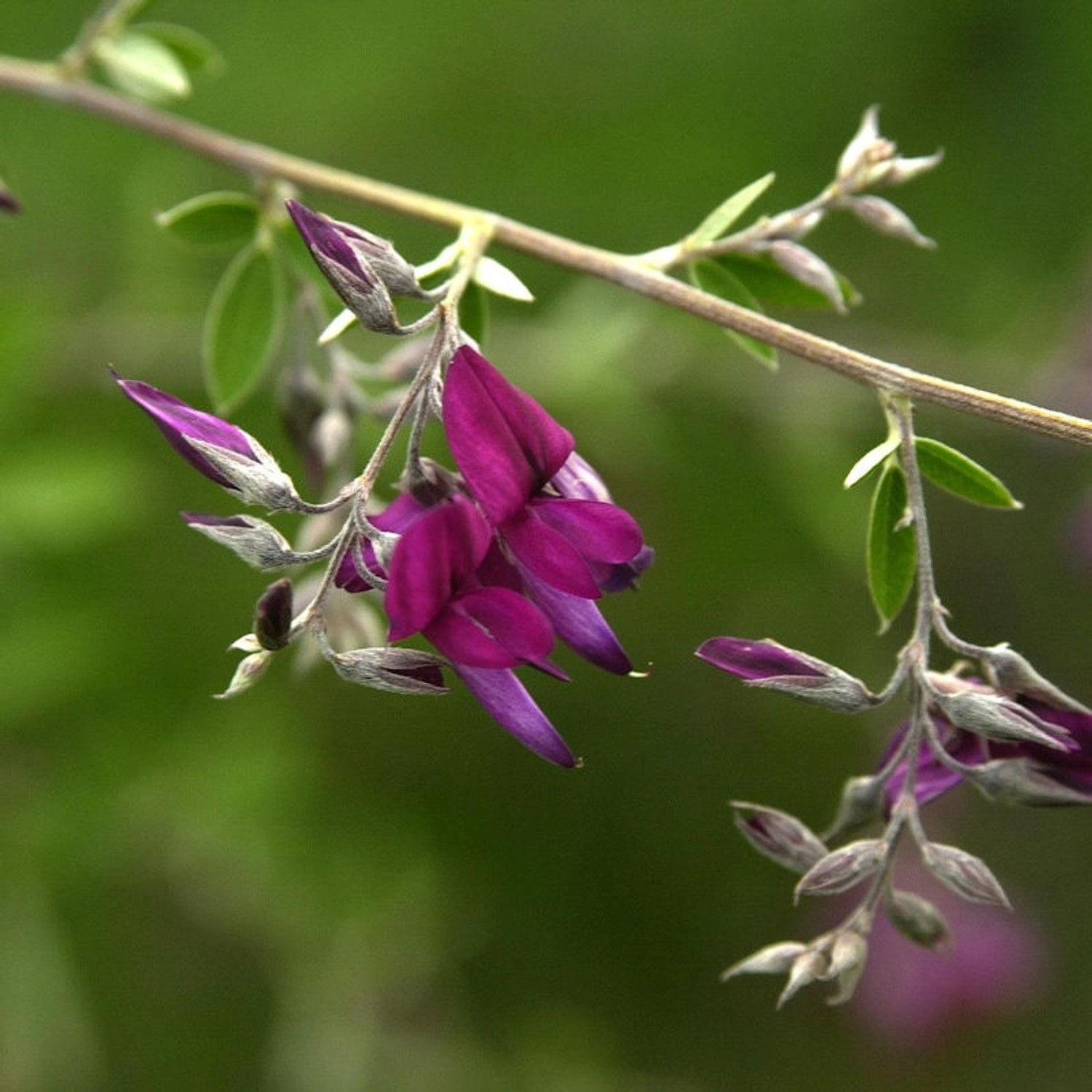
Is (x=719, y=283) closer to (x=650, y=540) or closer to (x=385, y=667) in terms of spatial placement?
(x=385, y=667)

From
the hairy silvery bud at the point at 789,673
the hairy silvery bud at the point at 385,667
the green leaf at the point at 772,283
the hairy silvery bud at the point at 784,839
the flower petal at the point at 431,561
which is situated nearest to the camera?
the flower petal at the point at 431,561

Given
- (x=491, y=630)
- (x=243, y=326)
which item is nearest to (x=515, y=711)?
(x=491, y=630)

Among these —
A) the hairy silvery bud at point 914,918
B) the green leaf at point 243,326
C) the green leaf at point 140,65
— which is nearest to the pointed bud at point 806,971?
the hairy silvery bud at point 914,918

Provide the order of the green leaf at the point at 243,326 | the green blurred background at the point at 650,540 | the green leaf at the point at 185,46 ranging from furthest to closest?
1. the green blurred background at the point at 650,540
2. the green leaf at the point at 185,46
3. the green leaf at the point at 243,326

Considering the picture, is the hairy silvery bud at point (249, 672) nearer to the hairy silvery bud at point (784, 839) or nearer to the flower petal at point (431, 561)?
the flower petal at point (431, 561)

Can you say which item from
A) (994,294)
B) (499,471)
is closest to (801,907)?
(994,294)

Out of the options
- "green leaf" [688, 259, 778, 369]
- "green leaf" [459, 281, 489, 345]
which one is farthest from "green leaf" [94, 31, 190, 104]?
"green leaf" [688, 259, 778, 369]

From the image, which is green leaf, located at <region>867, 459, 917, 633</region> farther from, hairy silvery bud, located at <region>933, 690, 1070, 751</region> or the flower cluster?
the flower cluster
